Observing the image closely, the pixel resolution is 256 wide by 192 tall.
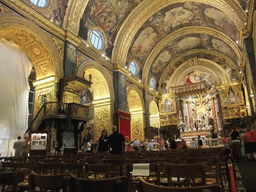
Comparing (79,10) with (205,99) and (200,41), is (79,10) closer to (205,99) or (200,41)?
(200,41)

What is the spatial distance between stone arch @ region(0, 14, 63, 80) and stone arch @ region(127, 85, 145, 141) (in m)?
9.85

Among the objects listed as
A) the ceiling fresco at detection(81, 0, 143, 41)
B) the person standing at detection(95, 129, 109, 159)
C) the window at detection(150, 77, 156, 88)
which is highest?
the ceiling fresco at detection(81, 0, 143, 41)

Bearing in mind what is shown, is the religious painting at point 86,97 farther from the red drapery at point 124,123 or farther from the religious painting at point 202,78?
the religious painting at point 202,78

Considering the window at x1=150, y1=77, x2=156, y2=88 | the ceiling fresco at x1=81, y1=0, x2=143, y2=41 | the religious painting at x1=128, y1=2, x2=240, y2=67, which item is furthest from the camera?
the window at x1=150, y1=77, x2=156, y2=88

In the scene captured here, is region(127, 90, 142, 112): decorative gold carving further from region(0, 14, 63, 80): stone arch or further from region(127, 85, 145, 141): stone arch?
region(0, 14, 63, 80): stone arch

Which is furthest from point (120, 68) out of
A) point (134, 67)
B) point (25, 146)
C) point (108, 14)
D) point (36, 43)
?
point (25, 146)

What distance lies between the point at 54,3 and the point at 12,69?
4.86 meters

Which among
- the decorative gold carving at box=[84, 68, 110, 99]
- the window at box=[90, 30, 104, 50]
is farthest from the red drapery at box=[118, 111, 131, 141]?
the window at box=[90, 30, 104, 50]

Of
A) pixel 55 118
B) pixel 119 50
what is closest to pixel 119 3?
pixel 119 50

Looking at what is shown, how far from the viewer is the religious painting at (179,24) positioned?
17547mm

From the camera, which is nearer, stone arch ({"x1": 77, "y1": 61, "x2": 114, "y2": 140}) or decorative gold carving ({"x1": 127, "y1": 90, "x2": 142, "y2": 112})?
stone arch ({"x1": 77, "y1": 61, "x2": 114, "y2": 140})

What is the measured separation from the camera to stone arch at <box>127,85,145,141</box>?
2067cm

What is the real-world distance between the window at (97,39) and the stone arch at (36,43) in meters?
4.49

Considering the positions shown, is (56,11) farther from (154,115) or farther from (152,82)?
(154,115)
